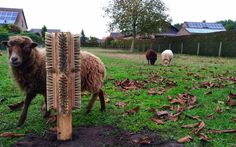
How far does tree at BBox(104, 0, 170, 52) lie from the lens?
4497cm

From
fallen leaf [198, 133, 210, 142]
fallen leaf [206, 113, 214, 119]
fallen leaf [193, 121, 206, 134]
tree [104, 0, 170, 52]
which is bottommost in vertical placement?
fallen leaf [198, 133, 210, 142]

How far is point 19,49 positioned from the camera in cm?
482

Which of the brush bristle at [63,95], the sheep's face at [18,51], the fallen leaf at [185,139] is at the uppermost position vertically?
the sheep's face at [18,51]

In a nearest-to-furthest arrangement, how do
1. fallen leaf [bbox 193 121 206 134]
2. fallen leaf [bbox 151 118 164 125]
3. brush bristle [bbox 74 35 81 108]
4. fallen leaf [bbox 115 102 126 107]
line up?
brush bristle [bbox 74 35 81 108] < fallen leaf [bbox 193 121 206 134] < fallen leaf [bbox 151 118 164 125] < fallen leaf [bbox 115 102 126 107]

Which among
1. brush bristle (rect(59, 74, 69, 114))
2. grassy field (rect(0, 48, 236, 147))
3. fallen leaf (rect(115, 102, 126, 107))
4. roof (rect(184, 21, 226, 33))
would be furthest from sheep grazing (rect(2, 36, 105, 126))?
roof (rect(184, 21, 226, 33))

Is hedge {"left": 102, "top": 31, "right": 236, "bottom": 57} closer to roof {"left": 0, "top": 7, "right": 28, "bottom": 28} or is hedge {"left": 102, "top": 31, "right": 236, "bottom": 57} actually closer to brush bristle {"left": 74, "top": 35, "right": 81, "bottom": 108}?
brush bristle {"left": 74, "top": 35, "right": 81, "bottom": 108}

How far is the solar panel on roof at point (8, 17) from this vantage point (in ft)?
236

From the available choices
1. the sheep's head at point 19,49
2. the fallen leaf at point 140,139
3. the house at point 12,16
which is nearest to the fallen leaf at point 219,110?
the fallen leaf at point 140,139

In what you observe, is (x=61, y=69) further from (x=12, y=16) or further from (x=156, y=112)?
(x=12, y=16)

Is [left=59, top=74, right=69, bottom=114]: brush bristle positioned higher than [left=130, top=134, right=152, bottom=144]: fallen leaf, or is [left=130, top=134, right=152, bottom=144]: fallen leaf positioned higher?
[left=59, top=74, right=69, bottom=114]: brush bristle

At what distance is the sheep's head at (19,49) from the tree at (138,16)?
4059 centimetres

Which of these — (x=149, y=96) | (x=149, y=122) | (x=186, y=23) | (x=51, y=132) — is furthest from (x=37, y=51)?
(x=186, y=23)

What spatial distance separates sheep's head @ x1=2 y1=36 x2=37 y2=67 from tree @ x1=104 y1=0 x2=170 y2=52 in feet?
133

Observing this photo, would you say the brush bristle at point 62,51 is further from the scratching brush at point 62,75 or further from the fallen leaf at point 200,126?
the fallen leaf at point 200,126
